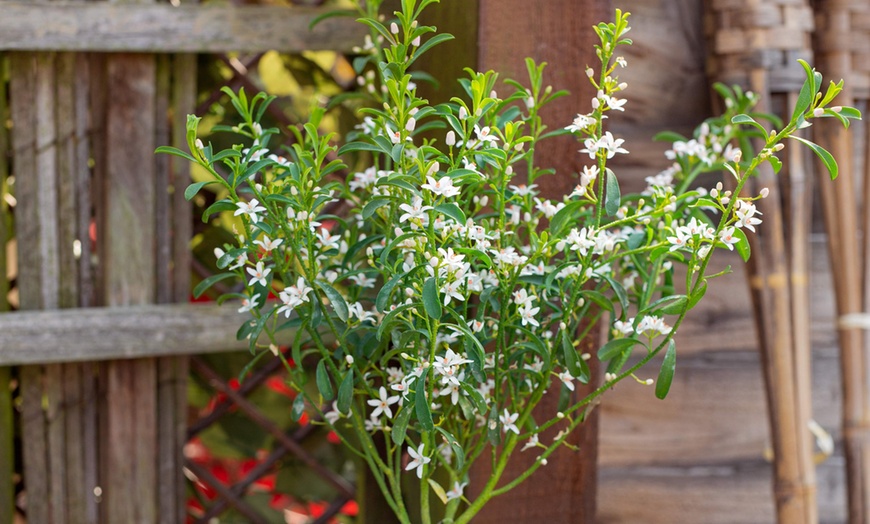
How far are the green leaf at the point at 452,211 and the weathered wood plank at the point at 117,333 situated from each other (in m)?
0.58

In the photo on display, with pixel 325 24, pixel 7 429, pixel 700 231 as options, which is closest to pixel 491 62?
pixel 325 24

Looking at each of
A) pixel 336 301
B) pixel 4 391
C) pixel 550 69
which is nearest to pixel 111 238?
pixel 4 391

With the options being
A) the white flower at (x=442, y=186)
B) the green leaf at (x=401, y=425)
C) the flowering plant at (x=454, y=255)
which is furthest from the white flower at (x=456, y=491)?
the white flower at (x=442, y=186)

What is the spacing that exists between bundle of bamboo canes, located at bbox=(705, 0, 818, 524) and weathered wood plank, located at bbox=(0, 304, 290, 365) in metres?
0.78

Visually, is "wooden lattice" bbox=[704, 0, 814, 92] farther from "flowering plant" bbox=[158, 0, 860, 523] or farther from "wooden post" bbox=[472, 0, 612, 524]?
"flowering plant" bbox=[158, 0, 860, 523]

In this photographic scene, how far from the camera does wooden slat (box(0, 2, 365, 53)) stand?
1202 millimetres

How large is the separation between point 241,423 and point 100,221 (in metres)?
0.42

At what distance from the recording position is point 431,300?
0.77m

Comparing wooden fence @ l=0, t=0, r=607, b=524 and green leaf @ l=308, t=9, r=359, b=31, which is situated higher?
green leaf @ l=308, t=9, r=359, b=31

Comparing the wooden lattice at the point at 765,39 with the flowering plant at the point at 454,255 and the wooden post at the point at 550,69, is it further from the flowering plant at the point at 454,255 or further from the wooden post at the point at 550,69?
the flowering plant at the point at 454,255

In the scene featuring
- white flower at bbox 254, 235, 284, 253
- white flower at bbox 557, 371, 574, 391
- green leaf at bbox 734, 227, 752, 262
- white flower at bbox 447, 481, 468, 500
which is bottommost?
white flower at bbox 447, 481, 468, 500

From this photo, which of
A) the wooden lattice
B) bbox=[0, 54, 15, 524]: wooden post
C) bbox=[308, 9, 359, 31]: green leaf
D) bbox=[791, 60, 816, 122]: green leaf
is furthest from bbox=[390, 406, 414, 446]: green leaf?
the wooden lattice

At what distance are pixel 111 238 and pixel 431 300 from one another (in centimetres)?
71

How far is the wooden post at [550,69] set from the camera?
3.85 feet
